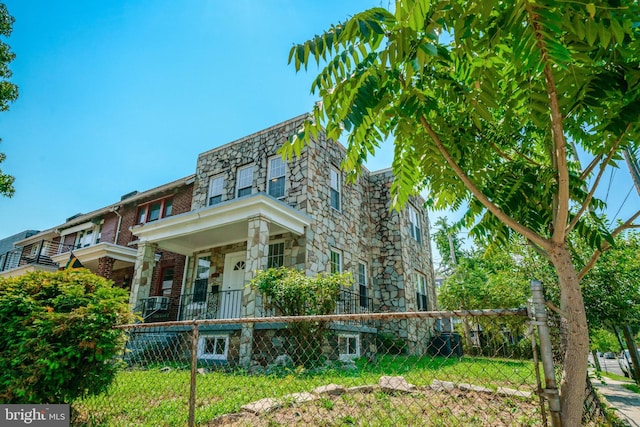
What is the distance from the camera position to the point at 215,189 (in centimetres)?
1316

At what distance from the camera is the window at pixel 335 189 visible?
12312 mm

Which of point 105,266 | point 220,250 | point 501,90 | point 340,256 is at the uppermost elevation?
point 220,250

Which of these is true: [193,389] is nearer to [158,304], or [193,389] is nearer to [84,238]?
[158,304]

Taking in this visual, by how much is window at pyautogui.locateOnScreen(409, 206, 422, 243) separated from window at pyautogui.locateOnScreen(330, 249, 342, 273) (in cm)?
487

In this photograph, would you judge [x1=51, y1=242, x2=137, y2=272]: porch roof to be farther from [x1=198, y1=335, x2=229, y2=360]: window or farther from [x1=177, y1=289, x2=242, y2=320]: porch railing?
[x1=198, y1=335, x2=229, y2=360]: window

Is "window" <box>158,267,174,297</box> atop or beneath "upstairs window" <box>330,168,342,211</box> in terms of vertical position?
beneath

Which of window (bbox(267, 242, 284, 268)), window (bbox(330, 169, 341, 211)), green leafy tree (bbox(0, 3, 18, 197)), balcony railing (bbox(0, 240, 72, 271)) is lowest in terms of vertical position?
window (bbox(267, 242, 284, 268))

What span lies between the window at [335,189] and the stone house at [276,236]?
0.04m

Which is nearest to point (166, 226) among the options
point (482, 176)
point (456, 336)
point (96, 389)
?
point (96, 389)

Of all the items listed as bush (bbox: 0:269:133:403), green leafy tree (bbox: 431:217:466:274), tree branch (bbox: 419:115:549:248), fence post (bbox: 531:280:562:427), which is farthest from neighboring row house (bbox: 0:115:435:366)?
green leafy tree (bbox: 431:217:466:274)

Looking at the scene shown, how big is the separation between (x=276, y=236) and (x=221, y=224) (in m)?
2.06

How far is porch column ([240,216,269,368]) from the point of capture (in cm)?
764

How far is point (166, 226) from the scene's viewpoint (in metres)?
10.6

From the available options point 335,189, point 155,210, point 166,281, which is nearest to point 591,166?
point 335,189
